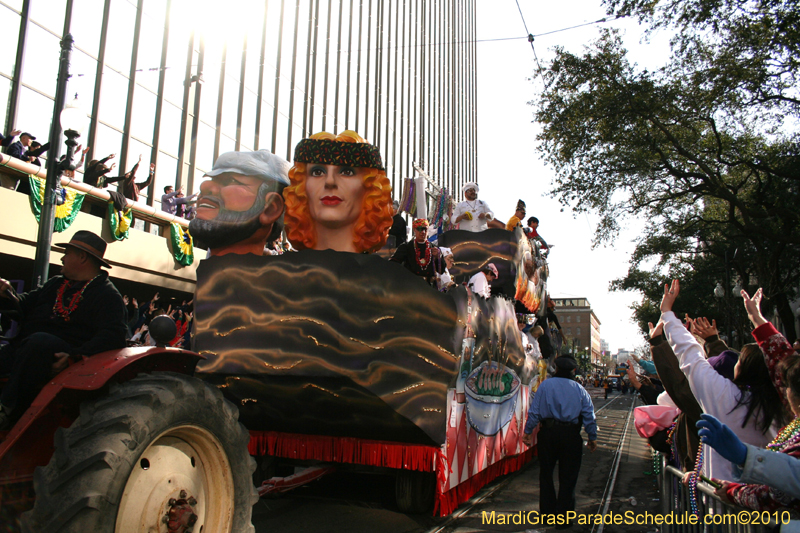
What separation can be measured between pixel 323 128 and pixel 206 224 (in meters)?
25.3

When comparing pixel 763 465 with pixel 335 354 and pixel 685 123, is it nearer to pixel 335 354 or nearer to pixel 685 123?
pixel 335 354

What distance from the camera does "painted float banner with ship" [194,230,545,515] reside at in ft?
Result: 14.7

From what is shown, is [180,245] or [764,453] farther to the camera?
[180,245]

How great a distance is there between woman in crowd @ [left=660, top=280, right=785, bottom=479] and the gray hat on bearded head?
356 cm

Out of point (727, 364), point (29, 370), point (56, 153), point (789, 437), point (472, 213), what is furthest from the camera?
point (472, 213)

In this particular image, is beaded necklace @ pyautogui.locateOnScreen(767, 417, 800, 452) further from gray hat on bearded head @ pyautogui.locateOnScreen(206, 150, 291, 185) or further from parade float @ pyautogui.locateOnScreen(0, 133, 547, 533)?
gray hat on bearded head @ pyautogui.locateOnScreen(206, 150, 291, 185)

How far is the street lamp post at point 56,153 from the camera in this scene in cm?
711

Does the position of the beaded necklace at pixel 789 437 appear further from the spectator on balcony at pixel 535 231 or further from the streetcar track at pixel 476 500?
the spectator on balcony at pixel 535 231

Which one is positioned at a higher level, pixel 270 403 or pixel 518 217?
pixel 518 217

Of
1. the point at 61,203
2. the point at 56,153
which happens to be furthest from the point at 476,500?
the point at 61,203

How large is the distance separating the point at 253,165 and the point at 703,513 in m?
4.25

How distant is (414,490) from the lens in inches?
213

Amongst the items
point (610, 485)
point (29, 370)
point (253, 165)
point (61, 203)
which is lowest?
point (610, 485)

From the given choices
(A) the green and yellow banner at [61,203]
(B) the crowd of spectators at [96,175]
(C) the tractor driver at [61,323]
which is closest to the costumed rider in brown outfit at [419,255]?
(C) the tractor driver at [61,323]
